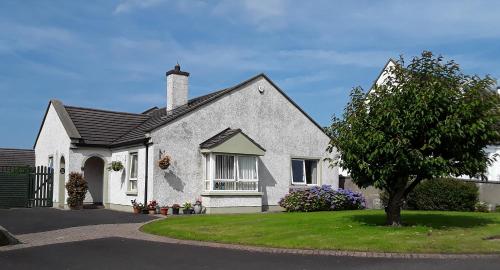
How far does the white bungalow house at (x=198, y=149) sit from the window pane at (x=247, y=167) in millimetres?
46

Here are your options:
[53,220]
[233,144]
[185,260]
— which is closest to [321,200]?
[233,144]

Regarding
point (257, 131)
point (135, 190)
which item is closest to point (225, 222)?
point (135, 190)

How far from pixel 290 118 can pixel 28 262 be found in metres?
18.8

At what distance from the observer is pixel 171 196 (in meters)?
23.5

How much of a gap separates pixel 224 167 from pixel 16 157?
19.9 meters

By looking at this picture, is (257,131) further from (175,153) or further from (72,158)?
(72,158)

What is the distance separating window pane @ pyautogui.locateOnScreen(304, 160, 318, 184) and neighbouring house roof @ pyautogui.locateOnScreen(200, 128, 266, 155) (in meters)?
4.38

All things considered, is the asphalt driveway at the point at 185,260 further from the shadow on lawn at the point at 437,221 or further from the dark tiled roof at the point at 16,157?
the dark tiled roof at the point at 16,157

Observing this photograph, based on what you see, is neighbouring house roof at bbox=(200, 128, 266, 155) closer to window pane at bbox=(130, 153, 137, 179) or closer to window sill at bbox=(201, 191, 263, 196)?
window sill at bbox=(201, 191, 263, 196)

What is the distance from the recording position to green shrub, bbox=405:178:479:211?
78.2 ft

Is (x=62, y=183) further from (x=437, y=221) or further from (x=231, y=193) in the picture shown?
(x=437, y=221)

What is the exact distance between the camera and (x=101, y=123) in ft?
91.6

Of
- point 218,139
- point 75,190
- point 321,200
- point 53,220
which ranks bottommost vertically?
point 53,220

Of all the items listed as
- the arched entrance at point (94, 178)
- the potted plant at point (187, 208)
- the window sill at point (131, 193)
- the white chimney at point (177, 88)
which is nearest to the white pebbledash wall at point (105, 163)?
the window sill at point (131, 193)
